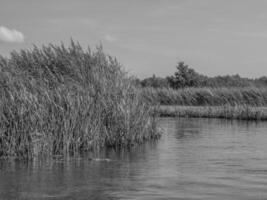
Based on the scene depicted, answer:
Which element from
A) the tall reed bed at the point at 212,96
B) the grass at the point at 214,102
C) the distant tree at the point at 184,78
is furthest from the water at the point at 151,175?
the distant tree at the point at 184,78

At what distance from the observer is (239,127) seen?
87.8 feet

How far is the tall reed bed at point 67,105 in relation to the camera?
14484 mm

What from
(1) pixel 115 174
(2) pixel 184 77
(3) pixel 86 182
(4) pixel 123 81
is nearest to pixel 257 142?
(4) pixel 123 81

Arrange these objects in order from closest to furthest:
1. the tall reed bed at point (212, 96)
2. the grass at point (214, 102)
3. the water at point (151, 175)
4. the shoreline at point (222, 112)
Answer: the water at point (151, 175) → the shoreline at point (222, 112) → the grass at point (214, 102) → the tall reed bed at point (212, 96)

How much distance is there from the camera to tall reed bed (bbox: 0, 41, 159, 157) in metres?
14.5

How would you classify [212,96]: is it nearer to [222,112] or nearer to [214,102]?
[214,102]

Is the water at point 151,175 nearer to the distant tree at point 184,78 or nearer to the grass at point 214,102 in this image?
the grass at point 214,102

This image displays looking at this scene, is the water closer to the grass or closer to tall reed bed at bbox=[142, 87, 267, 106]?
the grass

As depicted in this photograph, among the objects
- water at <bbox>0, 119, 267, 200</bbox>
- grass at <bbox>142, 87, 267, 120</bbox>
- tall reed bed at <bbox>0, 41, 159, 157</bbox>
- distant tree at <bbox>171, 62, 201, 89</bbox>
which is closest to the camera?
water at <bbox>0, 119, 267, 200</bbox>

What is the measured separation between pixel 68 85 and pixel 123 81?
2453 millimetres

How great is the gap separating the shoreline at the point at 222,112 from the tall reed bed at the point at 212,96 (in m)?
1.35

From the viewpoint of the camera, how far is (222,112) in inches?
1344

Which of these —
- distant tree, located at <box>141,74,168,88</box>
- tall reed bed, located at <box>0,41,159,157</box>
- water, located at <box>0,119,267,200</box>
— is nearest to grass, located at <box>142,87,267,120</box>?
tall reed bed, located at <box>0,41,159,157</box>

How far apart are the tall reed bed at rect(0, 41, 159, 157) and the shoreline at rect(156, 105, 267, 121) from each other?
13028 mm
